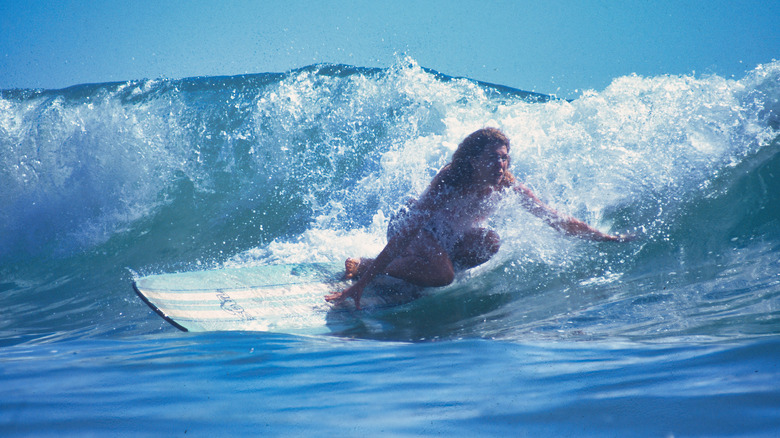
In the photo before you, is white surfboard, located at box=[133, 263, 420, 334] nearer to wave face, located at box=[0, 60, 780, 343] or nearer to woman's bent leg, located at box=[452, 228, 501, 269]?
wave face, located at box=[0, 60, 780, 343]

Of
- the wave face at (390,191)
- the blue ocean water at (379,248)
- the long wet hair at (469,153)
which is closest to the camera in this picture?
the blue ocean water at (379,248)

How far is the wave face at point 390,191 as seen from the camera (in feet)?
11.7

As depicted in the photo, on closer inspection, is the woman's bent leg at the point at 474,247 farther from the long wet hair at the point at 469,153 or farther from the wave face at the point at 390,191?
the long wet hair at the point at 469,153

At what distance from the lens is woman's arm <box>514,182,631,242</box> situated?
14.0ft

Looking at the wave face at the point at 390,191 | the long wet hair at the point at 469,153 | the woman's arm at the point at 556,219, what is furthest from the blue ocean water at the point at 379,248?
the long wet hair at the point at 469,153

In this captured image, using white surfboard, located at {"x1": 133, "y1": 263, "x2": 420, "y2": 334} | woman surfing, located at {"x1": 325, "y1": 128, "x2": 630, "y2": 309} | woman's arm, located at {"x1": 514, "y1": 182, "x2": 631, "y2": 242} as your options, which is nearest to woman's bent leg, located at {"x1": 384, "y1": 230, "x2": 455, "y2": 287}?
woman surfing, located at {"x1": 325, "y1": 128, "x2": 630, "y2": 309}

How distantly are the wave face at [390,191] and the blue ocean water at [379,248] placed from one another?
0.11 ft

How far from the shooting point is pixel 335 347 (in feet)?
8.99

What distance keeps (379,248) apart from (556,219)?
2176 millimetres

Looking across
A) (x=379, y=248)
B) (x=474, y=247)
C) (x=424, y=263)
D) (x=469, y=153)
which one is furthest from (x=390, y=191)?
(x=469, y=153)

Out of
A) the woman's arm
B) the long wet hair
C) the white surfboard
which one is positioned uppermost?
the long wet hair

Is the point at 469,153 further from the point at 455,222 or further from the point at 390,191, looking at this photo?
the point at 390,191

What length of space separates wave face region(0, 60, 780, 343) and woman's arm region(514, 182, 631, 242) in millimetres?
127

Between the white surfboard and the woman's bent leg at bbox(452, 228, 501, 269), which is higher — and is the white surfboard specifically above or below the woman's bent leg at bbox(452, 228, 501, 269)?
below
